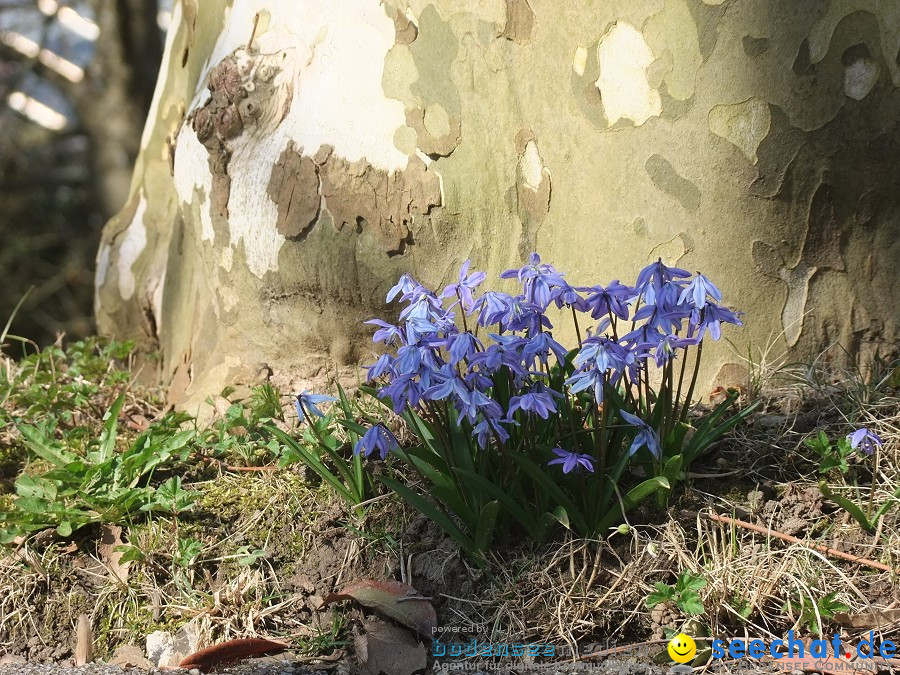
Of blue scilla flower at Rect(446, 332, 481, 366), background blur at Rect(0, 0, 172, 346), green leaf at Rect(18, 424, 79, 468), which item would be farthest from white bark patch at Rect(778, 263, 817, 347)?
background blur at Rect(0, 0, 172, 346)

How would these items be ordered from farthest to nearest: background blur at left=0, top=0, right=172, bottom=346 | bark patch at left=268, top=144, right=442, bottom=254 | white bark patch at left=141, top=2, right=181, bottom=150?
background blur at left=0, top=0, right=172, bottom=346
white bark patch at left=141, top=2, right=181, bottom=150
bark patch at left=268, top=144, right=442, bottom=254

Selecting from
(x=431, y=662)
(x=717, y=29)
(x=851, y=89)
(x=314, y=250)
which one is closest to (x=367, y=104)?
(x=314, y=250)

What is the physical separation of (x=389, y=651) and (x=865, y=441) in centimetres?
139

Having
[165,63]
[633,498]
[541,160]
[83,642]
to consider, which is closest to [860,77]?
[541,160]

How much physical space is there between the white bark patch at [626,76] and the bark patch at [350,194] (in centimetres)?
64

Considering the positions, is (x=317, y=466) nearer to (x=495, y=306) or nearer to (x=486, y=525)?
(x=486, y=525)

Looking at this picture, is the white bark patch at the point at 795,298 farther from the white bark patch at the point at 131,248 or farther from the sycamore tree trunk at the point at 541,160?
the white bark patch at the point at 131,248

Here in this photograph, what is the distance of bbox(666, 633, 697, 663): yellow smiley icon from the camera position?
2.02 metres

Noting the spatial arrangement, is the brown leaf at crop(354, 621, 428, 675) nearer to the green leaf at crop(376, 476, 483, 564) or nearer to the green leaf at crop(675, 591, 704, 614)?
the green leaf at crop(376, 476, 483, 564)

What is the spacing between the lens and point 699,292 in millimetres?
1978

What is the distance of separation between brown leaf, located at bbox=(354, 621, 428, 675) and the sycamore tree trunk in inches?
45.8

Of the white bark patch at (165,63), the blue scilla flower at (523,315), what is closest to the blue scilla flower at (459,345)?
the blue scilla flower at (523,315)

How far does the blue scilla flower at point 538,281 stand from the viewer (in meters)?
2.10

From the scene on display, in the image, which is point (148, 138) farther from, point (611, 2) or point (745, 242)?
point (745, 242)
